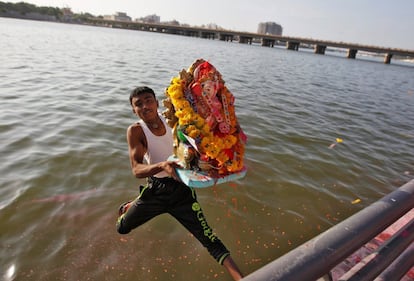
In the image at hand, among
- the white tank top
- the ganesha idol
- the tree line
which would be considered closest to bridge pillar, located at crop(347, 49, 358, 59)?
the ganesha idol

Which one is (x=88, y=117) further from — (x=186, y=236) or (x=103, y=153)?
(x=186, y=236)

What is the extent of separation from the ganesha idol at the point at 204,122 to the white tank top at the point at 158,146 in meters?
0.25

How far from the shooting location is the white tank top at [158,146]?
3502 millimetres

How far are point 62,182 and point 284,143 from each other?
21.6 feet

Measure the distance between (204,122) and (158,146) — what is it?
711 millimetres

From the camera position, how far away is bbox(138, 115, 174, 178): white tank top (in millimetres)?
3502

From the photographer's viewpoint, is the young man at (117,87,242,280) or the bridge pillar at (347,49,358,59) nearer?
the young man at (117,87,242,280)

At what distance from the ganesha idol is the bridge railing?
160 cm

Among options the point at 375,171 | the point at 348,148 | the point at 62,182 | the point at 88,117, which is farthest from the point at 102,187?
the point at 348,148

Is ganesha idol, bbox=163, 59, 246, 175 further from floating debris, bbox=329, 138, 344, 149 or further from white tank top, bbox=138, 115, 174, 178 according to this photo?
floating debris, bbox=329, 138, 344, 149

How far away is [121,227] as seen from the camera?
402 centimetres

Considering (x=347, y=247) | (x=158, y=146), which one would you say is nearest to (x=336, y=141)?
(x=158, y=146)

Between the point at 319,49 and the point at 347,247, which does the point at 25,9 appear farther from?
the point at 347,247

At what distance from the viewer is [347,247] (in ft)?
5.25
